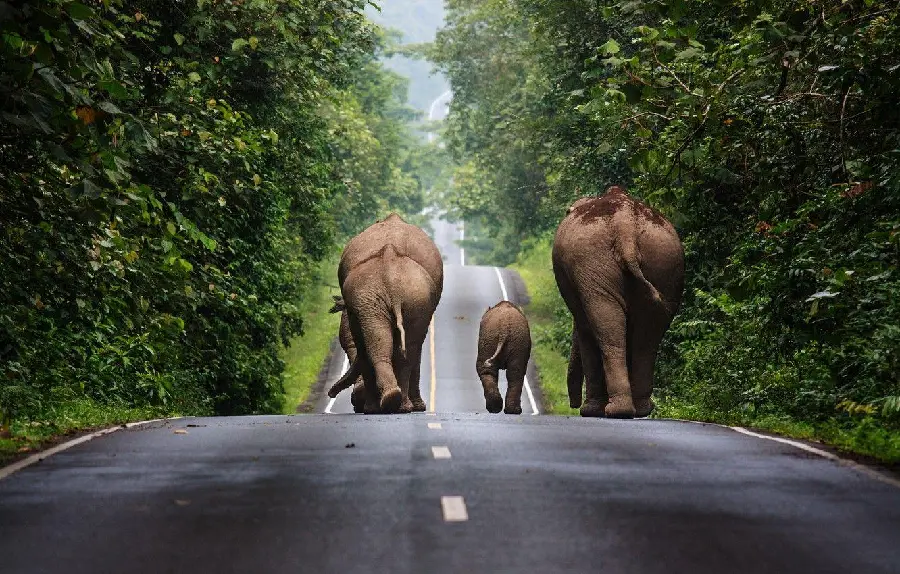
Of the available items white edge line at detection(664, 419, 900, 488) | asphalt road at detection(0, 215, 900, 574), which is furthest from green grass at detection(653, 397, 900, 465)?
asphalt road at detection(0, 215, 900, 574)

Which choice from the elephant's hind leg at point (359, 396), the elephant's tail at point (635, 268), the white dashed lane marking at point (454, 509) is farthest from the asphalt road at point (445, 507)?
the elephant's hind leg at point (359, 396)

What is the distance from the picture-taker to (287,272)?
3403cm

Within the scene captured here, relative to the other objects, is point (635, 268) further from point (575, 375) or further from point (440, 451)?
point (440, 451)

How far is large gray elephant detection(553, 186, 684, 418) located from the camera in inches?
806

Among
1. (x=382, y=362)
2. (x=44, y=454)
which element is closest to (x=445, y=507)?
(x=44, y=454)

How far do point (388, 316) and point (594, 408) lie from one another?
311 cm

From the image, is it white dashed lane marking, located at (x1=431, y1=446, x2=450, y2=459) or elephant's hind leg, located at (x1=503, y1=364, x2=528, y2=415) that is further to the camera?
elephant's hind leg, located at (x1=503, y1=364, x2=528, y2=415)

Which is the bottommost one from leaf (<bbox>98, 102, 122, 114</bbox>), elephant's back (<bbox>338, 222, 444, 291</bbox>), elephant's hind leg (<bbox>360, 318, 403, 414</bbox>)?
elephant's hind leg (<bbox>360, 318, 403, 414</bbox>)

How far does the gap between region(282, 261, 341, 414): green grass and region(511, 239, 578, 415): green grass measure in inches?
266

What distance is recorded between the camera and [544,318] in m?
58.1

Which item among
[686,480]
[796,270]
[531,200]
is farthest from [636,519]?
[531,200]

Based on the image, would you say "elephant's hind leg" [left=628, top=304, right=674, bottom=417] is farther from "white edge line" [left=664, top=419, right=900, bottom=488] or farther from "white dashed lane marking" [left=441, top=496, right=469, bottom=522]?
"white dashed lane marking" [left=441, top=496, right=469, bottom=522]

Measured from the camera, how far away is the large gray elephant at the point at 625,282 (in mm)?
20469

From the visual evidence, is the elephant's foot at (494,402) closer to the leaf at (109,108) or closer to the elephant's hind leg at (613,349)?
the elephant's hind leg at (613,349)
